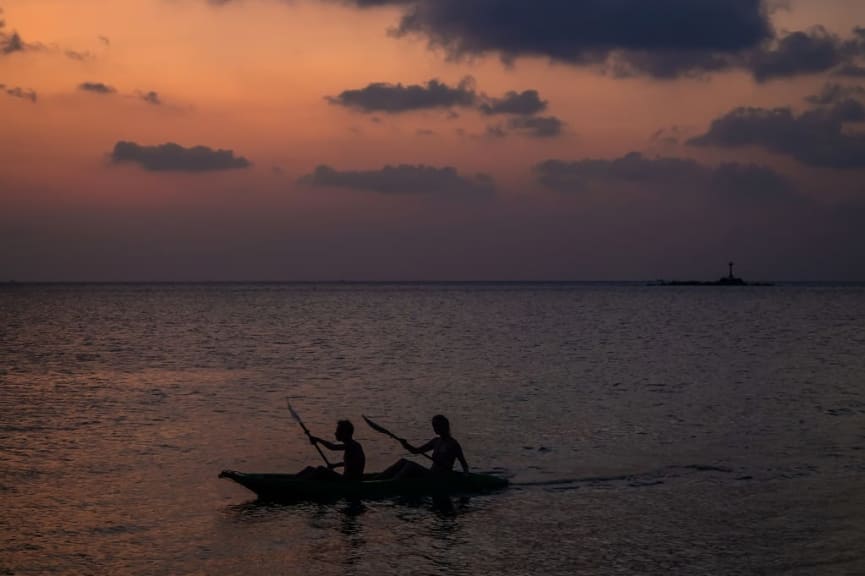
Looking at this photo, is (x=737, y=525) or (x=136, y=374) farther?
(x=136, y=374)

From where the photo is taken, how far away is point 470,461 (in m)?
22.1

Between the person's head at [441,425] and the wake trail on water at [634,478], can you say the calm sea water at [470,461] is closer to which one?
the wake trail on water at [634,478]

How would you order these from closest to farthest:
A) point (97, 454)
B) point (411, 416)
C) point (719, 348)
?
point (97, 454) → point (411, 416) → point (719, 348)

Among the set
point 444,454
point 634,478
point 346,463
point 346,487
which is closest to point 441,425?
point 444,454

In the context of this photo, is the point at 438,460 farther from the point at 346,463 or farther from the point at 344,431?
the point at 344,431

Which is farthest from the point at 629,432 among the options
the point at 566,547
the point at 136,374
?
the point at 136,374

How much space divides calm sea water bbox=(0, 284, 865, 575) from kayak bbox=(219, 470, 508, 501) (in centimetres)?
33

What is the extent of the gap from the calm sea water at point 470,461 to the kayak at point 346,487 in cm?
33

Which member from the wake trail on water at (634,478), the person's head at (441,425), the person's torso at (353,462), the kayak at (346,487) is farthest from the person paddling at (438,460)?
the wake trail on water at (634,478)

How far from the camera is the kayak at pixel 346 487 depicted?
17.3m

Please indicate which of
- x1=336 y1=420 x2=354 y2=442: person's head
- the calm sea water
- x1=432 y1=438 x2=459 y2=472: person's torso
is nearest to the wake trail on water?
the calm sea water

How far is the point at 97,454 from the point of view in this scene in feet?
72.8

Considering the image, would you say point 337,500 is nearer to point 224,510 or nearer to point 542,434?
point 224,510

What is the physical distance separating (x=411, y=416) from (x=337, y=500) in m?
11.5
